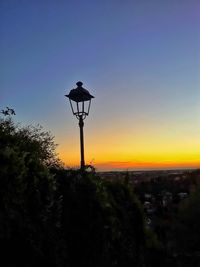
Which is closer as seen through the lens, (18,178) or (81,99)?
(18,178)

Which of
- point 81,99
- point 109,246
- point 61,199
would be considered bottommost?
point 109,246

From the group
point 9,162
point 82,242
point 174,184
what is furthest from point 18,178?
point 174,184

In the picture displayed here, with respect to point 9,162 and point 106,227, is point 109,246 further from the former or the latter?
point 9,162

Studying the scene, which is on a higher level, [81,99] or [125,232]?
[81,99]

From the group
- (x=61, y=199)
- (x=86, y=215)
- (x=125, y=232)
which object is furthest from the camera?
(x=125, y=232)

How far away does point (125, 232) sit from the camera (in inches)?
427

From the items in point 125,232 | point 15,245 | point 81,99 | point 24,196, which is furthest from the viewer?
point 81,99

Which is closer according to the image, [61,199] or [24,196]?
[24,196]

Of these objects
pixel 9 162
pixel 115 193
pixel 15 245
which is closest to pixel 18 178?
pixel 9 162

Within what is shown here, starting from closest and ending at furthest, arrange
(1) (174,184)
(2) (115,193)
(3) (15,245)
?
(3) (15,245) → (2) (115,193) → (1) (174,184)

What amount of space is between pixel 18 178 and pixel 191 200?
135ft

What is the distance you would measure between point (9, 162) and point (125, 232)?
14.0ft

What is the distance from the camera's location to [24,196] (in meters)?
7.35

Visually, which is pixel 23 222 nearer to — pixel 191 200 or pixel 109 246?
pixel 109 246
